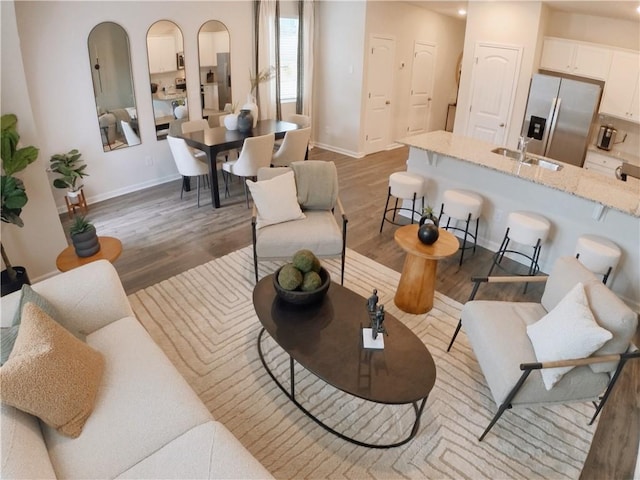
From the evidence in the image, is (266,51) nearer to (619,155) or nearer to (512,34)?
(512,34)

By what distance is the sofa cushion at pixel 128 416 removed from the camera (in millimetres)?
1676

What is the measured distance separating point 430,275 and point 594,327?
125cm

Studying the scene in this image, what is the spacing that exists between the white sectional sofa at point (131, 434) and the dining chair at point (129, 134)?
11.7 ft

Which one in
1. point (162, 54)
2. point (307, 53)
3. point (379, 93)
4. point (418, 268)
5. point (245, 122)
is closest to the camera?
point (418, 268)

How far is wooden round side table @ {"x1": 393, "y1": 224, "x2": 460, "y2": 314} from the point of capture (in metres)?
3.06

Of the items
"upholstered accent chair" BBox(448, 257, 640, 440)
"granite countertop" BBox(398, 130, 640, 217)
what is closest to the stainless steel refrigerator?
"granite countertop" BBox(398, 130, 640, 217)

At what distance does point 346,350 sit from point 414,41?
6.74m

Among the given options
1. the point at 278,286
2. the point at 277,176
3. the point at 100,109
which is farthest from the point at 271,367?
the point at 100,109

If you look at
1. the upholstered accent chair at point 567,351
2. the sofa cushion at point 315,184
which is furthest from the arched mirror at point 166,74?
the upholstered accent chair at point 567,351

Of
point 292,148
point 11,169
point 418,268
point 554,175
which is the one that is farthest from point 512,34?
point 11,169

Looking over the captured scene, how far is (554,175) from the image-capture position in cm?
366

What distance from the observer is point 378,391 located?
2.03 metres

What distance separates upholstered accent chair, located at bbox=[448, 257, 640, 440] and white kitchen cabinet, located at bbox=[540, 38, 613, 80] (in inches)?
167

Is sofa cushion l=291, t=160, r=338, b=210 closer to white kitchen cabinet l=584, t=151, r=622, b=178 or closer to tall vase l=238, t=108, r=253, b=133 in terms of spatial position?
tall vase l=238, t=108, r=253, b=133
